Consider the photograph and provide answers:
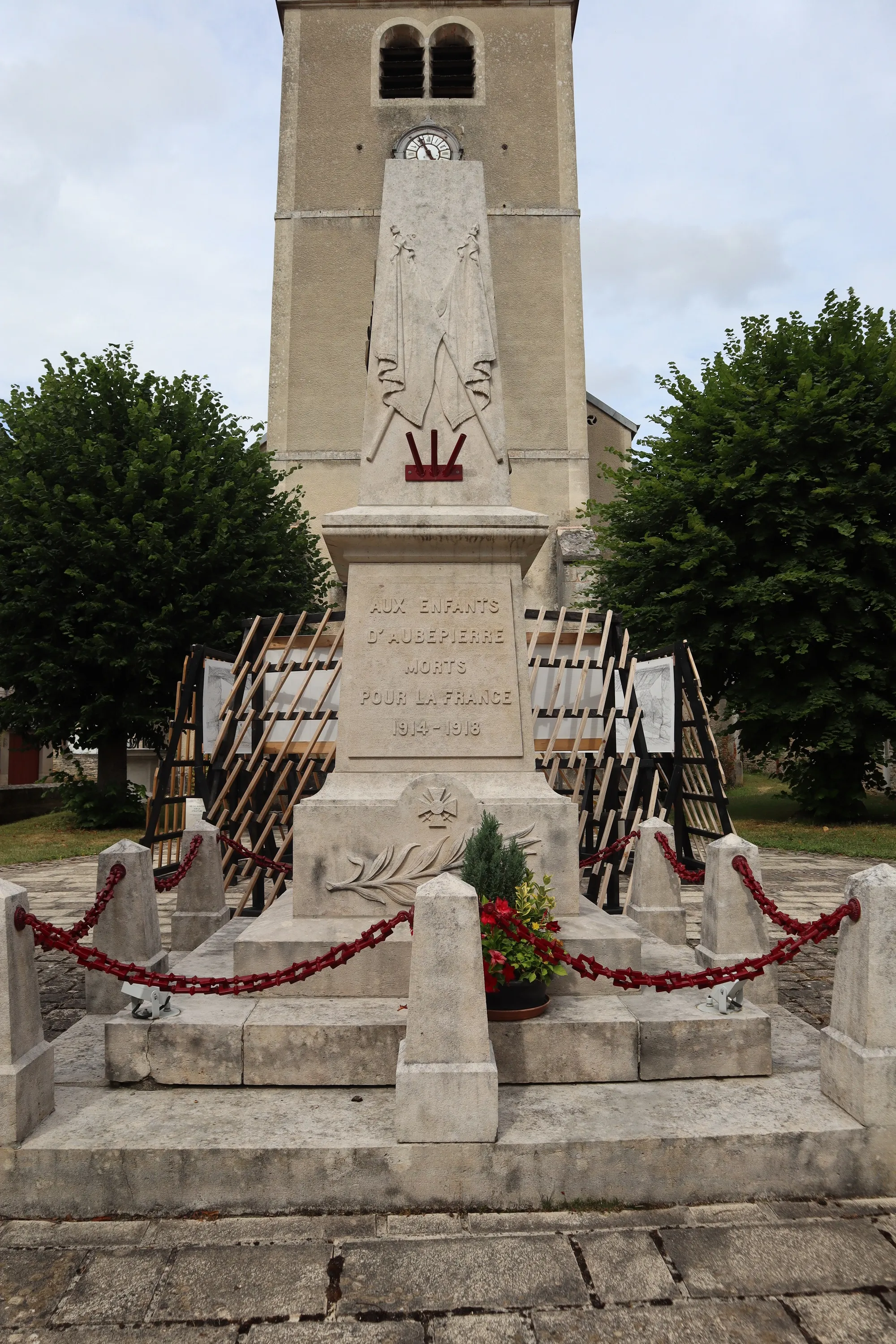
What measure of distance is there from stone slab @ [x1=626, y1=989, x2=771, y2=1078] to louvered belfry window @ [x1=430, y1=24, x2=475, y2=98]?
27.0 m

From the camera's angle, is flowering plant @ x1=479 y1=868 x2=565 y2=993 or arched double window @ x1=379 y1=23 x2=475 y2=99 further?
arched double window @ x1=379 y1=23 x2=475 y2=99

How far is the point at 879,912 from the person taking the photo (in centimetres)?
337

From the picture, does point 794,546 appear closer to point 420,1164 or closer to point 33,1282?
point 420,1164

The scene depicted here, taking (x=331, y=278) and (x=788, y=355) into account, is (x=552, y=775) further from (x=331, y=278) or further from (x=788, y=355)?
(x=331, y=278)

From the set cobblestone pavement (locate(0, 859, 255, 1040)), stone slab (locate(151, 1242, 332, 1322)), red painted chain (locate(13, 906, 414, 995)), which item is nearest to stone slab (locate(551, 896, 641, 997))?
red painted chain (locate(13, 906, 414, 995))

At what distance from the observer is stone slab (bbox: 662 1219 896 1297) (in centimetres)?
268

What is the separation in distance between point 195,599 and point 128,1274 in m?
14.1

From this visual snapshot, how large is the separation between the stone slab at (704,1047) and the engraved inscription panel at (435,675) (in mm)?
1630

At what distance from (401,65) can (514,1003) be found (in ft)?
91.1

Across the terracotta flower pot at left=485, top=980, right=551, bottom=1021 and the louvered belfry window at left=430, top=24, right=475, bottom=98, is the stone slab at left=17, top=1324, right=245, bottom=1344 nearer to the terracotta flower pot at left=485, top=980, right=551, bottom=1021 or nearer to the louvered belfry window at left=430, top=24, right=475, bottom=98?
the terracotta flower pot at left=485, top=980, right=551, bottom=1021

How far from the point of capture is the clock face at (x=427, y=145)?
24.0 m

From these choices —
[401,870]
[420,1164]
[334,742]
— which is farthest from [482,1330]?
[334,742]

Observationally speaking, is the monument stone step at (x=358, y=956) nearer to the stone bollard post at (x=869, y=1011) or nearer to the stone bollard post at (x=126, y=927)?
the stone bollard post at (x=126, y=927)

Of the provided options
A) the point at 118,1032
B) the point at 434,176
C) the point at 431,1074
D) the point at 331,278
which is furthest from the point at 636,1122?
the point at 331,278
